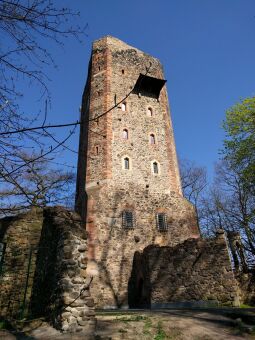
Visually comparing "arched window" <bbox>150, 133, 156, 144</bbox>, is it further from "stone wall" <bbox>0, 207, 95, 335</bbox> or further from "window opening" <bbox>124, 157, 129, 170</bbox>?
"stone wall" <bbox>0, 207, 95, 335</bbox>

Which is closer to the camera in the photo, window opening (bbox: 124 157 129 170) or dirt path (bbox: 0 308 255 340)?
dirt path (bbox: 0 308 255 340)

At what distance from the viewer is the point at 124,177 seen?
16406 mm

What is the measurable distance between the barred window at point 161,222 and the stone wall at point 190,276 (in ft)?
9.03

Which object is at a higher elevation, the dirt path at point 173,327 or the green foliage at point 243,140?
the green foliage at point 243,140

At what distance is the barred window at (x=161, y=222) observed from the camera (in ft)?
51.2

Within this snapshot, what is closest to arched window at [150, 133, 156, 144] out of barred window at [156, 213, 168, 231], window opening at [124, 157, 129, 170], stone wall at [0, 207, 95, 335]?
window opening at [124, 157, 129, 170]

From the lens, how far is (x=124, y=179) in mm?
16344

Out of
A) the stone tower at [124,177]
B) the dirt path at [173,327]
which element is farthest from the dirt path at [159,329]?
the stone tower at [124,177]

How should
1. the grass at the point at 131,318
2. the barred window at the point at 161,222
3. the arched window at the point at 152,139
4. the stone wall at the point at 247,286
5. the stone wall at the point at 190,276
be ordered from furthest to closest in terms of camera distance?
the arched window at the point at 152,139 < the barred window at the point at 161,222 < the stone wall at the point at 247,286 < the stone wall at the point at 190,276 < the grass at the point at 131,318

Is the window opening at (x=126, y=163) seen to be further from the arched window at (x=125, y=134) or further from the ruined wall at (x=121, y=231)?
the arched window at (x=125, y=134)

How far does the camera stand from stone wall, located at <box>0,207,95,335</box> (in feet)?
18.3

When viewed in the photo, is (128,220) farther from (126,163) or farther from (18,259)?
(18,259)

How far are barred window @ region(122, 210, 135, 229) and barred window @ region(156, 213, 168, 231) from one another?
1.41 m

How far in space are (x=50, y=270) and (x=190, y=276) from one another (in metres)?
7.03
